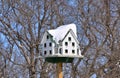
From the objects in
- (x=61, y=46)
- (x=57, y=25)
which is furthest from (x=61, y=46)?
(x=57, y=25)

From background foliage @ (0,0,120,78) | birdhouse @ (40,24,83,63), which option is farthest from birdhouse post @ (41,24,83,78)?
background foliage @ (0,0,120,78)

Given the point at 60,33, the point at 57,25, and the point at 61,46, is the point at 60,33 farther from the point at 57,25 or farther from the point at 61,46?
the point at 57,25

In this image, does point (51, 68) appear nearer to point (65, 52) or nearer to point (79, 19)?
point (79, 19)

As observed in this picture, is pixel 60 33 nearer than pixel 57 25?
Yes

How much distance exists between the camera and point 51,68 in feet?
39.1

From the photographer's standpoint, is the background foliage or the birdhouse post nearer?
the birdhouse post

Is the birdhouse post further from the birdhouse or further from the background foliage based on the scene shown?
the background foliage

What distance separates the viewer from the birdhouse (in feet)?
19.9

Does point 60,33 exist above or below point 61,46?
above

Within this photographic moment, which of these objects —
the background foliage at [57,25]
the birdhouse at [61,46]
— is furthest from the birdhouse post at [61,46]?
the background foliage at [57,25]

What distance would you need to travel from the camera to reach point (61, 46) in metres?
6.05

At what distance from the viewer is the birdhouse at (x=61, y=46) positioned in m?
6.06

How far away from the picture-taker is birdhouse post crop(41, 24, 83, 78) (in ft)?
19.9

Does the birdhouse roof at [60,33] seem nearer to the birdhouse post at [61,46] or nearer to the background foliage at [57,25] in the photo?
the birdhouse post at [61,46]
